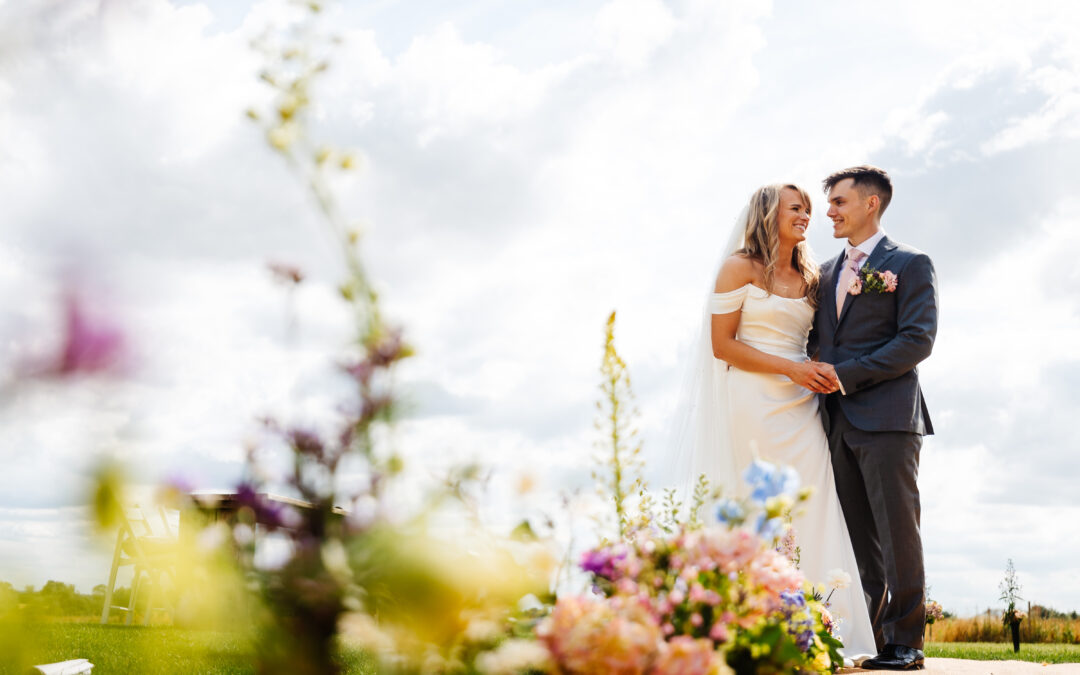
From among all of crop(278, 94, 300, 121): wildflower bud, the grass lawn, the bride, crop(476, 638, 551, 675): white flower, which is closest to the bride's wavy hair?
the bride

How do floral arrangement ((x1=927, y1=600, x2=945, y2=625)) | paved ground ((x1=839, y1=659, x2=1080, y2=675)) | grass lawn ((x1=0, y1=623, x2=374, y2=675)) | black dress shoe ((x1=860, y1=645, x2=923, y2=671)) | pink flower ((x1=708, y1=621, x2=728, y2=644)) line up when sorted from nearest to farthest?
pink flower ((x1=708, y1=621, x2=728, y2=644)) < grass lawn ((x1=0, y1=623, x2=374, y2=675)) < black dress shoe ((x1=860, y1=645, x2=923, y2=671)) < paved ground ((x1=839, y1=659, x2=1080, y2=675)) < floral arrangement ((x1=927, y1=600, x2=945, y2=625))

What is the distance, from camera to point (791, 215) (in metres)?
5.16

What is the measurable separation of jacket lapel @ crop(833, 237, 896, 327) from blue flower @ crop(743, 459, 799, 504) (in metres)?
3.55

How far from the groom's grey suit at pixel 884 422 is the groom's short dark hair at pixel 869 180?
351 millimetres

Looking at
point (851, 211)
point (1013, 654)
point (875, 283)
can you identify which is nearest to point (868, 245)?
point (851, 211)

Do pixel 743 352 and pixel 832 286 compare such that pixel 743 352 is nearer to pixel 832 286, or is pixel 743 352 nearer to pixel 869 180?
pixel 832 286

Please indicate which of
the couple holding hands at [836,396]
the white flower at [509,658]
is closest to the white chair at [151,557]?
the white flower at [509,658]

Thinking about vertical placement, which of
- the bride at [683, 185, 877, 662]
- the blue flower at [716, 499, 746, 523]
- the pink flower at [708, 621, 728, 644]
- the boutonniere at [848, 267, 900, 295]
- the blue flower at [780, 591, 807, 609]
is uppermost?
the boutonniere at [848, 267, 900, 295]

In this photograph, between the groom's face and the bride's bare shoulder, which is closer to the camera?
the bride's bare shoulder

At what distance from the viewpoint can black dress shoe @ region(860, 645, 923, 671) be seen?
477 centimetres

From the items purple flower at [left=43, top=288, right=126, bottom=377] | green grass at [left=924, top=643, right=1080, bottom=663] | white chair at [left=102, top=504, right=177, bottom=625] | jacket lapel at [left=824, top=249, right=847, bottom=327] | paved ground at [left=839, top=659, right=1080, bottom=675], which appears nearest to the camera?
purple flower at [left=43, top=288, right=126, bottom=377]

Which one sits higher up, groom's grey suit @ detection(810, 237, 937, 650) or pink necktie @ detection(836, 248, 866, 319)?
pink necktie @ detection(836, 248, 866, 319)

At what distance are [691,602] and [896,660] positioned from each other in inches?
137

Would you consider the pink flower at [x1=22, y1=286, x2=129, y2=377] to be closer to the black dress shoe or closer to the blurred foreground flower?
the blurred foreground flower
